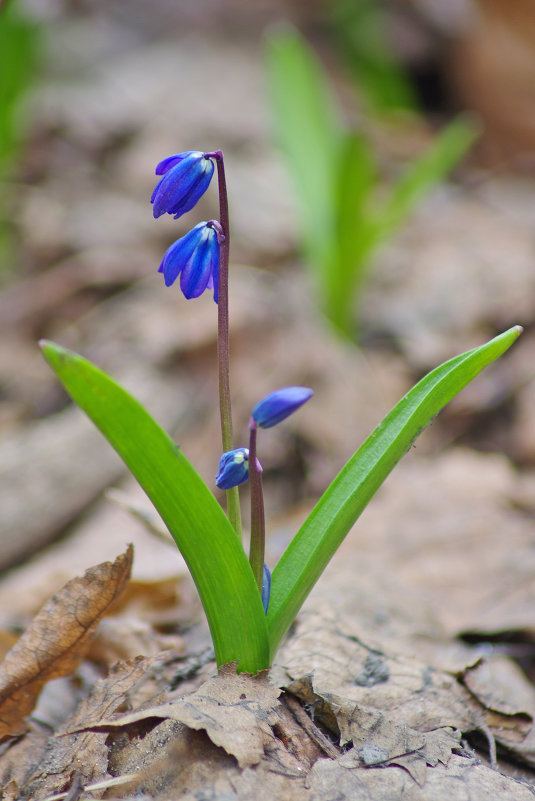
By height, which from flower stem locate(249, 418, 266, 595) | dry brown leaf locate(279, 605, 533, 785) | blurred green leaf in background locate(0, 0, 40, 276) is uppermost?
blurred green leaf in background locate(0, 0, 40, 276)

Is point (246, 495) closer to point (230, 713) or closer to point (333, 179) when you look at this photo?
point (230, 713)

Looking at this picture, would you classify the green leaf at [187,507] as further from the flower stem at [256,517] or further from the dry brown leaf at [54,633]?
the dry brown leaf at [54,633]

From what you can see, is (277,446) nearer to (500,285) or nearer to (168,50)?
(500,285)

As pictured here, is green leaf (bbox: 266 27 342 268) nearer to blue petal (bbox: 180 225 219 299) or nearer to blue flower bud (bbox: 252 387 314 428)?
blue petal (bbox: 180 225 219 299)

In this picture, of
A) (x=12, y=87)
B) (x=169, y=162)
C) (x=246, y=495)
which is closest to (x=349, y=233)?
(x=246, y=495)

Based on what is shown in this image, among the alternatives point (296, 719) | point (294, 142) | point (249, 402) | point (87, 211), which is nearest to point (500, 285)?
point (294, 142)

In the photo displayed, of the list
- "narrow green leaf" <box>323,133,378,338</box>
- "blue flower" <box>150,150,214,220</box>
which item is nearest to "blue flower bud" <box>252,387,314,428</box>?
"blue flower" <box>150,150,214,220</box>
